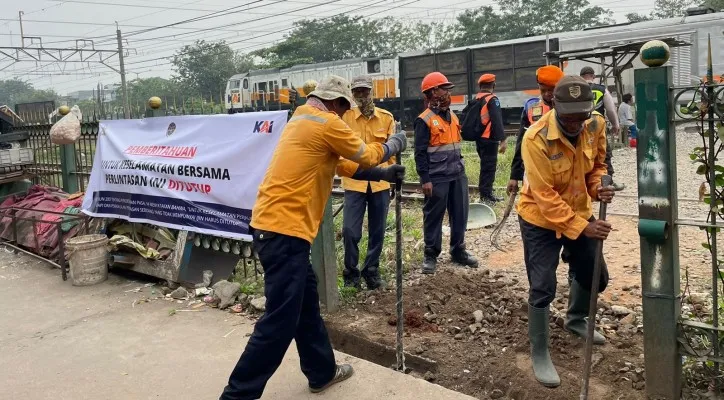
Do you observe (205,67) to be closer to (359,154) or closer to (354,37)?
(354,37)

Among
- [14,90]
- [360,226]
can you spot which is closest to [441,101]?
[360,226]

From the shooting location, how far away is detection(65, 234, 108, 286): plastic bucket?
6.03m

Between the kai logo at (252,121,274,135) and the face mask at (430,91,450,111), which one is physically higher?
the face mask at (430,91,450,111)

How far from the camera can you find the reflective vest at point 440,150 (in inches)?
232

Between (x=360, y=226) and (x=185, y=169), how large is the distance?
67.4 inches

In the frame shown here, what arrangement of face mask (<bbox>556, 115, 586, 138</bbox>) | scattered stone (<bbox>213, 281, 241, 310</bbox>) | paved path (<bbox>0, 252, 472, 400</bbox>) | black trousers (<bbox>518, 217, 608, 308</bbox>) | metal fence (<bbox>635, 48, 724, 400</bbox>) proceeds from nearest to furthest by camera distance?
metal fence (<bbox>635, 48, 724, 400</bbox>) → face mask (<bbox>556, 115, 586, 138</bbox>) → black trousers (<bbox>518, 217, 608, 308</bbox>) → paved path (<bbox>0, 252, 472, 400</bbox>) → scattered stone (<bbox>213, 281, 241, 310</bbox>)

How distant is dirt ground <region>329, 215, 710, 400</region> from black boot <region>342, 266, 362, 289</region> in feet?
0.55

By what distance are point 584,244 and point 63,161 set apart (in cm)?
721

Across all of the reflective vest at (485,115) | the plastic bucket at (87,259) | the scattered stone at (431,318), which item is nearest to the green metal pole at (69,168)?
the plastic bucket at (87,259)

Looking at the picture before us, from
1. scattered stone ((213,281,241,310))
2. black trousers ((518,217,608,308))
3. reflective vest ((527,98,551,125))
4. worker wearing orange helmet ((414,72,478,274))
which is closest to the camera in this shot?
black trousers ((518,217,608,308))

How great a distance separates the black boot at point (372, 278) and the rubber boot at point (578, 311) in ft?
5.83

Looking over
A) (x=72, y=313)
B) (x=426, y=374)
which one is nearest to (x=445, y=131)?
(x=426, y=374)

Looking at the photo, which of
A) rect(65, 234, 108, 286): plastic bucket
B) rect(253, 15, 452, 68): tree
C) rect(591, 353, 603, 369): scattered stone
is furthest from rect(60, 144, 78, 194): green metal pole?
rect(253, 15, 452, 68): tree

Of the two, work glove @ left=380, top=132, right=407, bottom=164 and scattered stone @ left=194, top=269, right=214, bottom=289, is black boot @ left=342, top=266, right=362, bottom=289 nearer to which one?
scattered stone @ left=194, top=269, right=214, bottom=289
